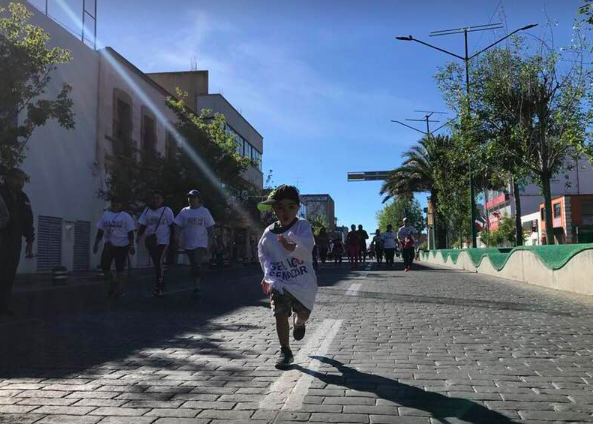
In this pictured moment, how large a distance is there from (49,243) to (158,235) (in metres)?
12.1

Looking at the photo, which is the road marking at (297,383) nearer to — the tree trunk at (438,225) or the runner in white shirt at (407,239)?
the runner in white shirt at (407,239)

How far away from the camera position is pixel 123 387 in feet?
14.0

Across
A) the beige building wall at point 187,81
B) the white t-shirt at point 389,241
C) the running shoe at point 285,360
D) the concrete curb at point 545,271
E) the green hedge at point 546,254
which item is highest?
the beige building wall at point 187,81

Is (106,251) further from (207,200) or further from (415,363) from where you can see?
(207,200)

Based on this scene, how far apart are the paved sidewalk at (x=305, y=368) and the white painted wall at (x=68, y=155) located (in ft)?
41.7

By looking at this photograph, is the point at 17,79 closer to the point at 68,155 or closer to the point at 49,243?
the point at 49,243

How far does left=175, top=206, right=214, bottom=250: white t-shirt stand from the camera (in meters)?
10.0

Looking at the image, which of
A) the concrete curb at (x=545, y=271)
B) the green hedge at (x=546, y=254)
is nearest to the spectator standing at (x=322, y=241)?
the green hedge at (x=546, y=254)

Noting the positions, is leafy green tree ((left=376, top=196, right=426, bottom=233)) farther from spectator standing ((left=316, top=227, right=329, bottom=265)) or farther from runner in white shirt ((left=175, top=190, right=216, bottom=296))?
runner in white shirt ((left=175, top=190, right=216, bottom=296))

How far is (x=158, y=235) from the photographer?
33.7 ft

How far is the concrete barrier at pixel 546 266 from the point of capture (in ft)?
37.1

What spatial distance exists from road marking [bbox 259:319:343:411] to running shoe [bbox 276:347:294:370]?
0.31 ft

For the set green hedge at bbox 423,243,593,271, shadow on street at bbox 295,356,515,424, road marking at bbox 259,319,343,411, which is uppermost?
green hedge at bbox 423,243,593,271

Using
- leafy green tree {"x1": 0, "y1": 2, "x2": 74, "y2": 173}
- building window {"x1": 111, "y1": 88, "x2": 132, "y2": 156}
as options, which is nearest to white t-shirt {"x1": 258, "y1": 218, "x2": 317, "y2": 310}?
leafy green tree {"x1": 0, "y1": 2, "x2": 74, "y2": 173}
